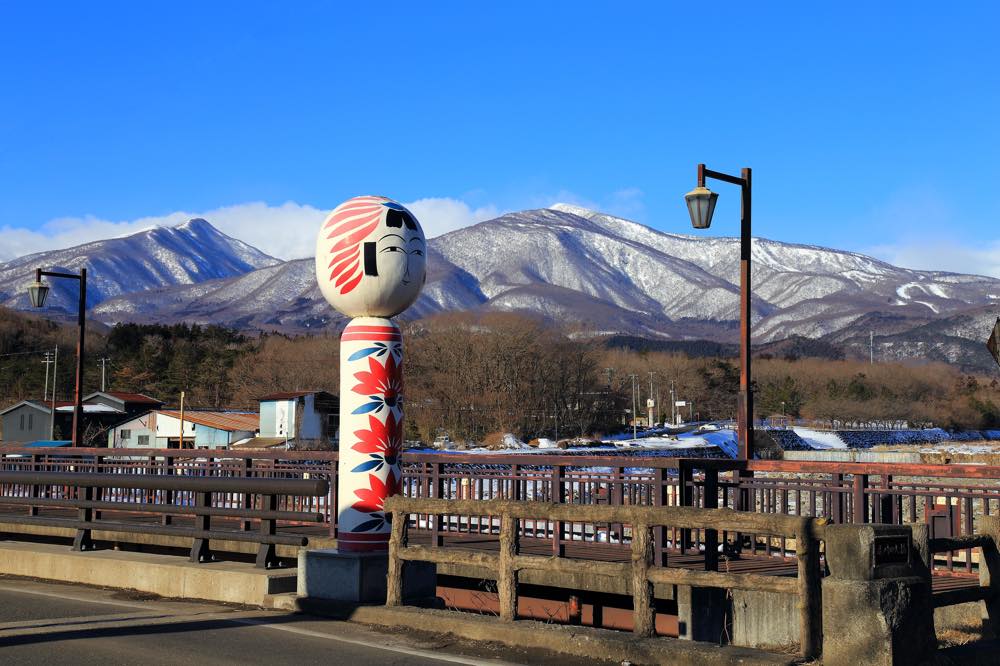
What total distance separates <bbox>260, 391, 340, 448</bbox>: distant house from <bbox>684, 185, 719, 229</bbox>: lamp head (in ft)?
202

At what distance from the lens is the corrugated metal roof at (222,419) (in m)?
81.7

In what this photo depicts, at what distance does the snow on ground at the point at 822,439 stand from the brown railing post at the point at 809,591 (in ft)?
389

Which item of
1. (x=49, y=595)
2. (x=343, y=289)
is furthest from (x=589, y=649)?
(x=49, y=595)

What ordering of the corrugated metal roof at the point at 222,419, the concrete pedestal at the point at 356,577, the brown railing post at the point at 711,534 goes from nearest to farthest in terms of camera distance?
1. the concrete pedestal at the point at 356,577
2. the brown railing post at the point at 711,534
3. the corrugated metal roof at the point at 222,419

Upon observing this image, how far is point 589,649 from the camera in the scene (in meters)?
9.22

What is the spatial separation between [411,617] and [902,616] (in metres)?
4.52

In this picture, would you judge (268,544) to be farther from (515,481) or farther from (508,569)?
(515,481)

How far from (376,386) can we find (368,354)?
351 mm

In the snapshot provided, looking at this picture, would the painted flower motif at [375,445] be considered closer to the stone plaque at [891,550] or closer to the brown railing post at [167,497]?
the stone plaque at [891,550]

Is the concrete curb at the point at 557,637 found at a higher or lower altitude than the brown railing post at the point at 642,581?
lower

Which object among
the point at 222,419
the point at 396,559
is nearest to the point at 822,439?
the point at 222,419

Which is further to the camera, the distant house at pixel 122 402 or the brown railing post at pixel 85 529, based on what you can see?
the distant house at pixel 122 402

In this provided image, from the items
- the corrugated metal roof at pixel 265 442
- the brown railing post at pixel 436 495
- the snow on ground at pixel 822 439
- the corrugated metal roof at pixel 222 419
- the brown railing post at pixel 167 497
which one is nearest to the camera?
the brown railing post at pixel 436 495

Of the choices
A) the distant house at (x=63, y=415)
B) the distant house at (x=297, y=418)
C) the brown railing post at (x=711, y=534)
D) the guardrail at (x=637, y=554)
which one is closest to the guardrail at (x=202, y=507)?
the guardrail at (x=637, y=554)
